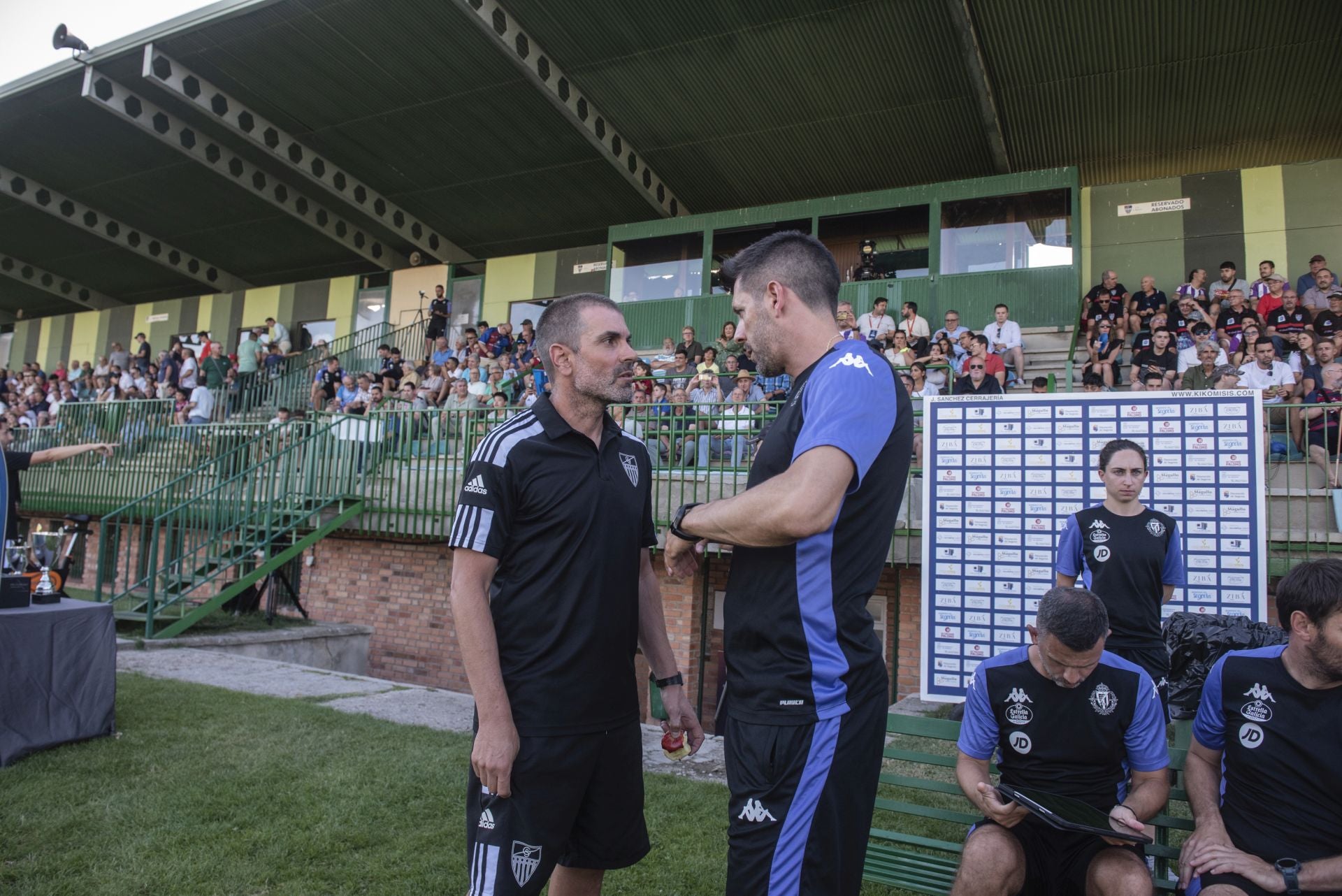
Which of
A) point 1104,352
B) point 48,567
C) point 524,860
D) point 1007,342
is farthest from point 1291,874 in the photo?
point 1007,342

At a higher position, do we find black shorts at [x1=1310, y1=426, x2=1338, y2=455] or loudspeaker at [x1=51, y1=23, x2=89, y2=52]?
loudspeaker at [x1=51, y1=23, x2=89, y2=52]

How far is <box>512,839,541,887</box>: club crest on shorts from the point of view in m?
2.28

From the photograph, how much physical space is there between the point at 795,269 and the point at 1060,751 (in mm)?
2153

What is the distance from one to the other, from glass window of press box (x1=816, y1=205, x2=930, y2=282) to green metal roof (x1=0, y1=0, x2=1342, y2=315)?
101cm

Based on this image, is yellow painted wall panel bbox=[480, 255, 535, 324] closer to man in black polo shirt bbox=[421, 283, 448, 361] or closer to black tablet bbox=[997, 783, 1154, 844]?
man in black polo shirt bbox=[421, 283, 448, 361]

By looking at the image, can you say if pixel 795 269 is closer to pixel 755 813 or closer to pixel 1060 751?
pixel 755 813

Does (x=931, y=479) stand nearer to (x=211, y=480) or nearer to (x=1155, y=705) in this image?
(x=1155, y=705)

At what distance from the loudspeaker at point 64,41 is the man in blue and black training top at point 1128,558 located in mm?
18306

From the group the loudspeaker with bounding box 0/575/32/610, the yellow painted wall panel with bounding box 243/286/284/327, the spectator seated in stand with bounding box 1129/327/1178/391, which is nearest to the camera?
the loudspeaker with bounding box 0/575/32/610

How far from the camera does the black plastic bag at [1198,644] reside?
14.0 feet

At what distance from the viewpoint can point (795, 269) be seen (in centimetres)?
216

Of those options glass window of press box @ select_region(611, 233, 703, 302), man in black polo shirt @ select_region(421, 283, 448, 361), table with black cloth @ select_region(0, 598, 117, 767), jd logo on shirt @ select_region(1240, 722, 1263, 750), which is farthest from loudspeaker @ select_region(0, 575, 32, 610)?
man in black polo shirt @ select_region(421, 283, 448, 361)

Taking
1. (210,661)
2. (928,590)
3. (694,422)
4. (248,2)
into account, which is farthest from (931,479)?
(248,2)

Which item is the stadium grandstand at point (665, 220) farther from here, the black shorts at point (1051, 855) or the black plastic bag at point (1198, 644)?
the black shorts at point (1051, 855)
